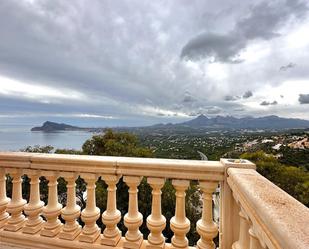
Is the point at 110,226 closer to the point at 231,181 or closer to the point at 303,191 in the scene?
the point at 231,181

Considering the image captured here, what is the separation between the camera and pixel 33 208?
252 cm

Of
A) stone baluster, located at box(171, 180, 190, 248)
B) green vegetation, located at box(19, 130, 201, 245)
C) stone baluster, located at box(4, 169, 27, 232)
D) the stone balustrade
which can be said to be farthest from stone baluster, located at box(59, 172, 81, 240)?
green vegetation, located at box(19, 130, 201, 245)

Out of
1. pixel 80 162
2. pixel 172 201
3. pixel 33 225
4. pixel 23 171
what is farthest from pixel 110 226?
pixel 172 201

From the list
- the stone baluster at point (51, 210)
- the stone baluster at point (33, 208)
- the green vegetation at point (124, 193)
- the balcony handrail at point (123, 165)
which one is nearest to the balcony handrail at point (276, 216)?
the balcony handrail at point (123, 165)

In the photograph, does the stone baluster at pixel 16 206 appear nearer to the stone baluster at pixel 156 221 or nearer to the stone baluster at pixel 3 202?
the stone baluster at pixel 3 202

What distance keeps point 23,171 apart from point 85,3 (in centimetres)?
399

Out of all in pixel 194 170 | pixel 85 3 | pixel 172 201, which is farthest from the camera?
pixel 172 201

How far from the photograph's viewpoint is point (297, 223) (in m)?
0.85

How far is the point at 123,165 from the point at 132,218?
57 centimetres

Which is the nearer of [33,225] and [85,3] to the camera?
[33,225]

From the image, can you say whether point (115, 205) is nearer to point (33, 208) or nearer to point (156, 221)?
point (156, 221)

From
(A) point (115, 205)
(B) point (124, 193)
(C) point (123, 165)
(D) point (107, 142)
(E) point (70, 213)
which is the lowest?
(B) point (124, 193)

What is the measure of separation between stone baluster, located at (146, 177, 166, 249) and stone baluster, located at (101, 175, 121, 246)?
1.22ft

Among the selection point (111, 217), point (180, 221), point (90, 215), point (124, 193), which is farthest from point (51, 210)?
point (124, 193)
